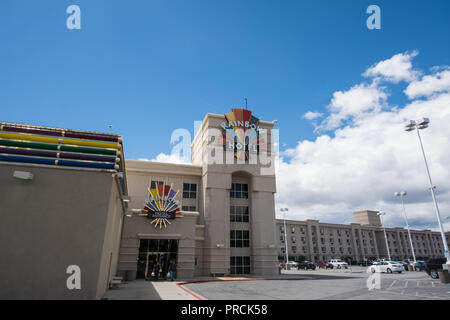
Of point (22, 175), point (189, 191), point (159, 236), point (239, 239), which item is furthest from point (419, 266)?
point (22, 175)

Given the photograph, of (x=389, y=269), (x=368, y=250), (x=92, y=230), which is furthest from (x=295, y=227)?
(x=92, y=230)

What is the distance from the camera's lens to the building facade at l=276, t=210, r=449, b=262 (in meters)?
78.5

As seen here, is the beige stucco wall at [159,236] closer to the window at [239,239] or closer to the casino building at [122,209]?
the casino building at [122,209]

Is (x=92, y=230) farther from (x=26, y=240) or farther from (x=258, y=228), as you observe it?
(x=258, y=228)

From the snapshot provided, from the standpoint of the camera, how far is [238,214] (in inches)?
1357

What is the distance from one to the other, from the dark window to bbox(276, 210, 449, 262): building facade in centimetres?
4405

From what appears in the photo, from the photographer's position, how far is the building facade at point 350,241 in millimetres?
78500

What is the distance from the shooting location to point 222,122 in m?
35.8

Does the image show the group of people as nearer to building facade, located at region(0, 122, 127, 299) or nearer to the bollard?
building facade, located at region(0, 122, 127, 299)

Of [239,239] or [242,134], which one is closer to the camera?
[239,239]

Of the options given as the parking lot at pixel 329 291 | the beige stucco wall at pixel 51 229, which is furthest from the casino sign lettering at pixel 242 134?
the beige stucco wall at pixel 51 229

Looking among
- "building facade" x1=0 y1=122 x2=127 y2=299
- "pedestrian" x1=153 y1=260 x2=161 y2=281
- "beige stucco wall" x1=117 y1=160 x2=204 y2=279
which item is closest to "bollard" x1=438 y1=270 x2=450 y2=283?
"beige stucco wall" x1=117 y1=160 x2=204 y2=279

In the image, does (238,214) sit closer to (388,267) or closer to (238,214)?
(238,214)

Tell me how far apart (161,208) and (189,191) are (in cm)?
827
